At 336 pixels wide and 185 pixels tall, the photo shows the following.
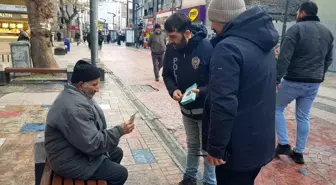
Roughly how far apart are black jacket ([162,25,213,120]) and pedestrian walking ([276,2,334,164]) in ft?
4.09

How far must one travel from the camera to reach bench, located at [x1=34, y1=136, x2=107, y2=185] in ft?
7.73

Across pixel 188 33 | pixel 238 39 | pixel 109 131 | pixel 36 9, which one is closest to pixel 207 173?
pixel 109 131

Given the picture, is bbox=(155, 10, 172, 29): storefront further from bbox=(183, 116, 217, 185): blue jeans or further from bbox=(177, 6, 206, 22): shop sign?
bbox=(183, 116, 217, 185): blue jeans

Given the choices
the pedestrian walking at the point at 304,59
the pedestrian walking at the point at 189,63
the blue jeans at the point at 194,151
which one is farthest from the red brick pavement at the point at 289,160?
the pedestrian walking at the point at 189,63

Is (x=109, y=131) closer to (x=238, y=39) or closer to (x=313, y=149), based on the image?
(x=238, y=39)

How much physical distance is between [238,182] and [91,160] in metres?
1.17

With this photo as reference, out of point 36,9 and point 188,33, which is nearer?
point 188,33

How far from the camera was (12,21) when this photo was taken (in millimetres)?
39281

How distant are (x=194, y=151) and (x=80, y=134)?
1.42m

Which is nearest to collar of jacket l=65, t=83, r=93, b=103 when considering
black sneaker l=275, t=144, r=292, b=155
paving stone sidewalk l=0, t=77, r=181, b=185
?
paving stone sidewalk l=0, t=77, r=181, b=185

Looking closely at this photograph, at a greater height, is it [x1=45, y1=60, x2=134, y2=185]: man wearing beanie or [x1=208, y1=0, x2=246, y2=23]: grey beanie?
[x1=208, y1=0, x2=246, y2=23]: grey beanie

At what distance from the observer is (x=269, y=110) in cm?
207

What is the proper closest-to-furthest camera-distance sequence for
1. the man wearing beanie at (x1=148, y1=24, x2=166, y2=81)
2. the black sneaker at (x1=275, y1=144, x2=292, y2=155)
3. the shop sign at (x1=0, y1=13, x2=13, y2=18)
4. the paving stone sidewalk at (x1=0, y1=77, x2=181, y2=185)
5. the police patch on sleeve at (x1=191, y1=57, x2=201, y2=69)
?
1. the police patch on sleeve at (x1=191, y1=57, x2=201, y2=69)
2. the paving stone sidewalk at (x1=0, y1=77, x2=181, y2=185)
3. the black sneaker at (x1=275, y1=144, x2=292, y2=155)
4. the man wearing beanie at (x1=148, y1=24, x2=166, y2=81)
5. the shop sign at (x1=0, y1=13, x2=13, y2=18)

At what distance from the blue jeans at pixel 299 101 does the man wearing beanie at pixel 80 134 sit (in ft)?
7.57
